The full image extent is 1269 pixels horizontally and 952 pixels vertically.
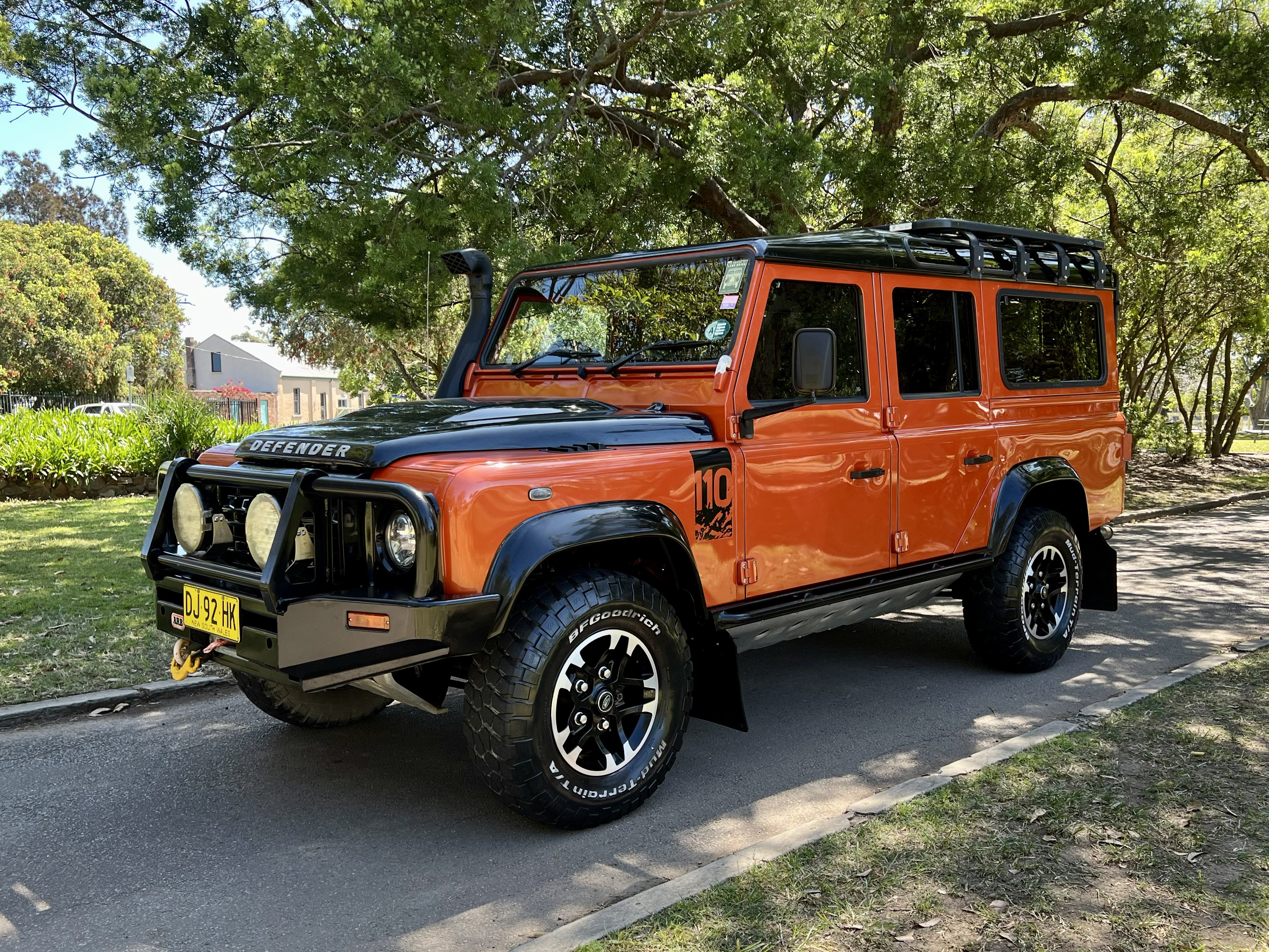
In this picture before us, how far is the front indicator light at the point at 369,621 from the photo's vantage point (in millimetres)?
3379

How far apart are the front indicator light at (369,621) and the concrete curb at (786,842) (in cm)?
107

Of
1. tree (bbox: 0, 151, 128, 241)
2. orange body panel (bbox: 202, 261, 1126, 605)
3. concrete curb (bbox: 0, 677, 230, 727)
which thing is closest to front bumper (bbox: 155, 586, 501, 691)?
orange body panel (bbox: 202, 261, 1126, 605)

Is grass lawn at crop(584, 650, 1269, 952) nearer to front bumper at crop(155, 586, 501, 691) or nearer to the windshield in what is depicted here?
front bumper at crop(155, 586, 501, 691)

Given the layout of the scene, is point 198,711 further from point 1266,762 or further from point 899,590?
point 1266,762

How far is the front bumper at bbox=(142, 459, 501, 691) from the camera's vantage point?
133 inches

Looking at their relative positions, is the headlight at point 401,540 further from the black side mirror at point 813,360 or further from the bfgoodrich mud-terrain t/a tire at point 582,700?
the black side mirror at point 813,360

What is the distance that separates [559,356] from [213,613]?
6.92ft

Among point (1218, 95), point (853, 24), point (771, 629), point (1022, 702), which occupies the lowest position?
point (1022, 702)

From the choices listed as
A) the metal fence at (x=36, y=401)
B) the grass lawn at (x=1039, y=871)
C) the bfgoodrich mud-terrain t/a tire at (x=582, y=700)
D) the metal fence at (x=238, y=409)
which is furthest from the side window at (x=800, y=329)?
the metal fence at (x=36, y=401)

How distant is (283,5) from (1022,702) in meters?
9.42

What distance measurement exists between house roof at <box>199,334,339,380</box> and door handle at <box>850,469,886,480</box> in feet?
197

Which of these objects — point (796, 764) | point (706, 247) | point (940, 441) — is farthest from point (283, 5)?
point (796, 764)

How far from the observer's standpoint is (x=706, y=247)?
4715 mm

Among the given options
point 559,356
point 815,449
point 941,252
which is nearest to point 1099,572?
point 941,252
